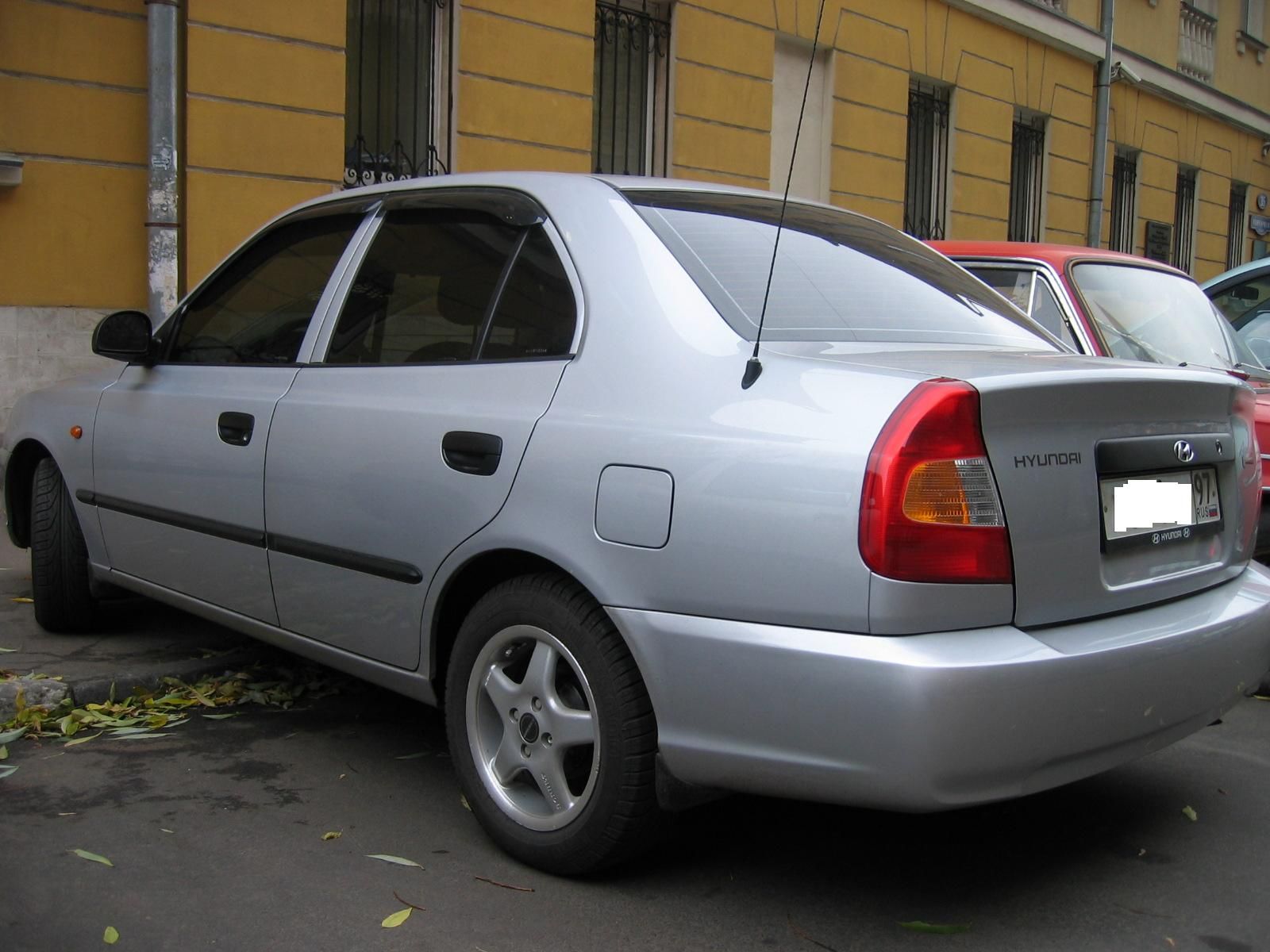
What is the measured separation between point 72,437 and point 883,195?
11.0 m

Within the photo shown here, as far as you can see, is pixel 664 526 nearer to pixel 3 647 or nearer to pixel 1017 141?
pixel 3 647

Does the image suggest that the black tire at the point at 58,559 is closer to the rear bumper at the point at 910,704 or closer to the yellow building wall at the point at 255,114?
the rear bumper at the point at 910,704

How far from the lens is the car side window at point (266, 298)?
155 inches

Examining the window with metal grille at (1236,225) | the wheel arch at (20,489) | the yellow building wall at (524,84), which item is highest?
the window with metal grille at (1236,225)

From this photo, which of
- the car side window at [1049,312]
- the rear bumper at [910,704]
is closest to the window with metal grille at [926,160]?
the car side window at [1049,312]

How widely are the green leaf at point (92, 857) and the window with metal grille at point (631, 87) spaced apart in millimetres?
8958

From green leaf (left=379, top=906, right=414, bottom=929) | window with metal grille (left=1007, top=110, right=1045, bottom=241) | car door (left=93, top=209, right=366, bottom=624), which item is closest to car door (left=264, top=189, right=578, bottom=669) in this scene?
car door (left=93, top=209, right=366, bottom=624)

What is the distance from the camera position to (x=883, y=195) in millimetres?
14344

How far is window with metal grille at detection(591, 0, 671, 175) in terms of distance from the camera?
1144 centimetres

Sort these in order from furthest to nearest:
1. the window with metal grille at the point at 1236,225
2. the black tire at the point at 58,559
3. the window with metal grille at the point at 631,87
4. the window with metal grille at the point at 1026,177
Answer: the window with metal grille at the point at 1236,225, the window with metal grille at the point at 1026,177, the window with metal grille at the point at 631,87, the black tire at the point at 58,559

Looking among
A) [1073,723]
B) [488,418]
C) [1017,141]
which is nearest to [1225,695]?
[1073,723]

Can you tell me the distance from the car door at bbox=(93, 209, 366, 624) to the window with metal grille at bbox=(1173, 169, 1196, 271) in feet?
64.3

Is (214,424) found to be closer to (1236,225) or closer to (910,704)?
(910,704)

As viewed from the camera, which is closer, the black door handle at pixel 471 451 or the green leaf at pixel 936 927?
the green leaf at pixel 936 927
